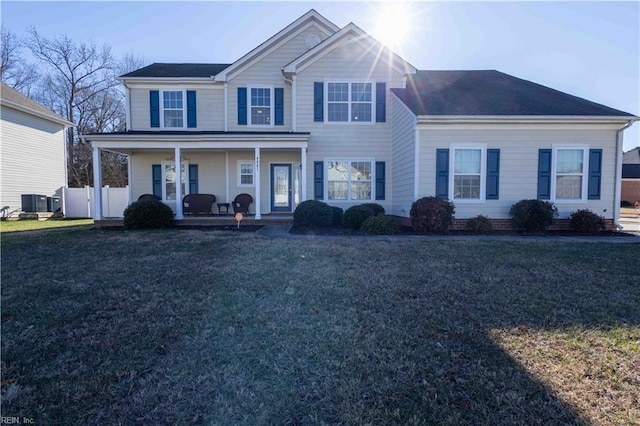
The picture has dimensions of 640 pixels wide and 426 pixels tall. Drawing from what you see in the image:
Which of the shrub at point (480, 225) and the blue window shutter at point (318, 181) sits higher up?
the blue window shutter at point (318, 181)

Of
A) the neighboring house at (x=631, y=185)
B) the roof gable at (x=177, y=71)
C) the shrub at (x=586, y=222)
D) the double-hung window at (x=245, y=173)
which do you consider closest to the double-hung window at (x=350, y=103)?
the double-hung window at (x=245, y=173)

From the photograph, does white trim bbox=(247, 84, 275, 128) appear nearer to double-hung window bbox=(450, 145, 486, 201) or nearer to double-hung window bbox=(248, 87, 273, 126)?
double-hung window bbox=(248, 87, 273, 126)

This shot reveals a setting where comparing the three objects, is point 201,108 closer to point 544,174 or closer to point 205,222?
point 205,222

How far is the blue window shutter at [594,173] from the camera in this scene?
34.9ft

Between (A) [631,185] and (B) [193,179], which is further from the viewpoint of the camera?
(A) [631,185]

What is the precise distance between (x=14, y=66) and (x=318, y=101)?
28745 millimetres

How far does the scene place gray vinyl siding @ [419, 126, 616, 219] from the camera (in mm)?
10523

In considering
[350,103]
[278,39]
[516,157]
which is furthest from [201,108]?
[516,157]

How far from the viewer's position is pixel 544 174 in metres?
10.7

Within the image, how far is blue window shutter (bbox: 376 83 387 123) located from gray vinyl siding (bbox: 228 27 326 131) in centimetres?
351

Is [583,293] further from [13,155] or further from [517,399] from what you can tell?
[13,155]

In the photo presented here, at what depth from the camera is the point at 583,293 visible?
4379mm

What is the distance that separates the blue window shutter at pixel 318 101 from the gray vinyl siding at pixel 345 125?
0.13 metres

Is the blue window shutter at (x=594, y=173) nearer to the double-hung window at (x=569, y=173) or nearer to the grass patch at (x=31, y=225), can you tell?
the double-hung window at (x=569, y=173)
